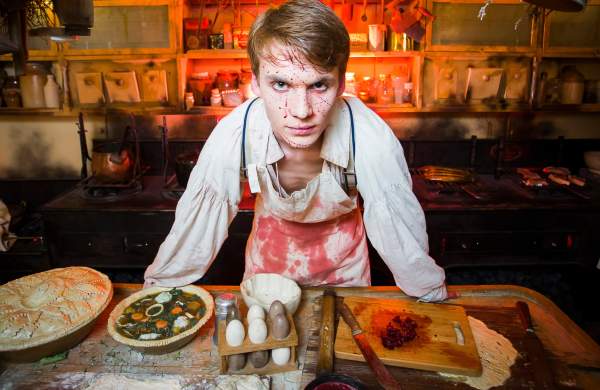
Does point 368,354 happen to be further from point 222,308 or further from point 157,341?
point 157,341

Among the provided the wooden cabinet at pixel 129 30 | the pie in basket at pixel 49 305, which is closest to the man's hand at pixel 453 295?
the pie in basket at pixel 49 305

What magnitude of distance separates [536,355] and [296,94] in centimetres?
115

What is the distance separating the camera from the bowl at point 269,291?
5.39 feet

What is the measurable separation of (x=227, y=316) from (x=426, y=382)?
649 millimetres

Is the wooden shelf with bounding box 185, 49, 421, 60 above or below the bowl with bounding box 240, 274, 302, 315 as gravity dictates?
above

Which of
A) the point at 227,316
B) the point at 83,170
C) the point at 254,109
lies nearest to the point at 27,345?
the point at 227,316

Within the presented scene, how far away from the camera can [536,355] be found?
4.82 ft

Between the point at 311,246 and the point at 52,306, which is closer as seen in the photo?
the point at 52,306

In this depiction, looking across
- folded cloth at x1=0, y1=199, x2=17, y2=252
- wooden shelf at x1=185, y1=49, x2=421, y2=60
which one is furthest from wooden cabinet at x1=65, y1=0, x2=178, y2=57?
folded cloth at x1=0, y1=199, x2=17, y2=252

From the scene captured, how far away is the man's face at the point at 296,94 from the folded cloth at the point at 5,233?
2.67m

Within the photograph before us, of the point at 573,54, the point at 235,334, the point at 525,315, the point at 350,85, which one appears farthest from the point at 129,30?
the point at 573,54

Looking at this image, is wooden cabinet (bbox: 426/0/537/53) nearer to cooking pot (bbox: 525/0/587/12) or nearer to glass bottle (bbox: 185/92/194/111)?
glass bottle (bbox: 185/92/194/111)

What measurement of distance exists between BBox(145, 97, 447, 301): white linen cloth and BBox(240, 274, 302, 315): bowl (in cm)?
22

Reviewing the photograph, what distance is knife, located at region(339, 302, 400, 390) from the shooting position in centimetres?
136
